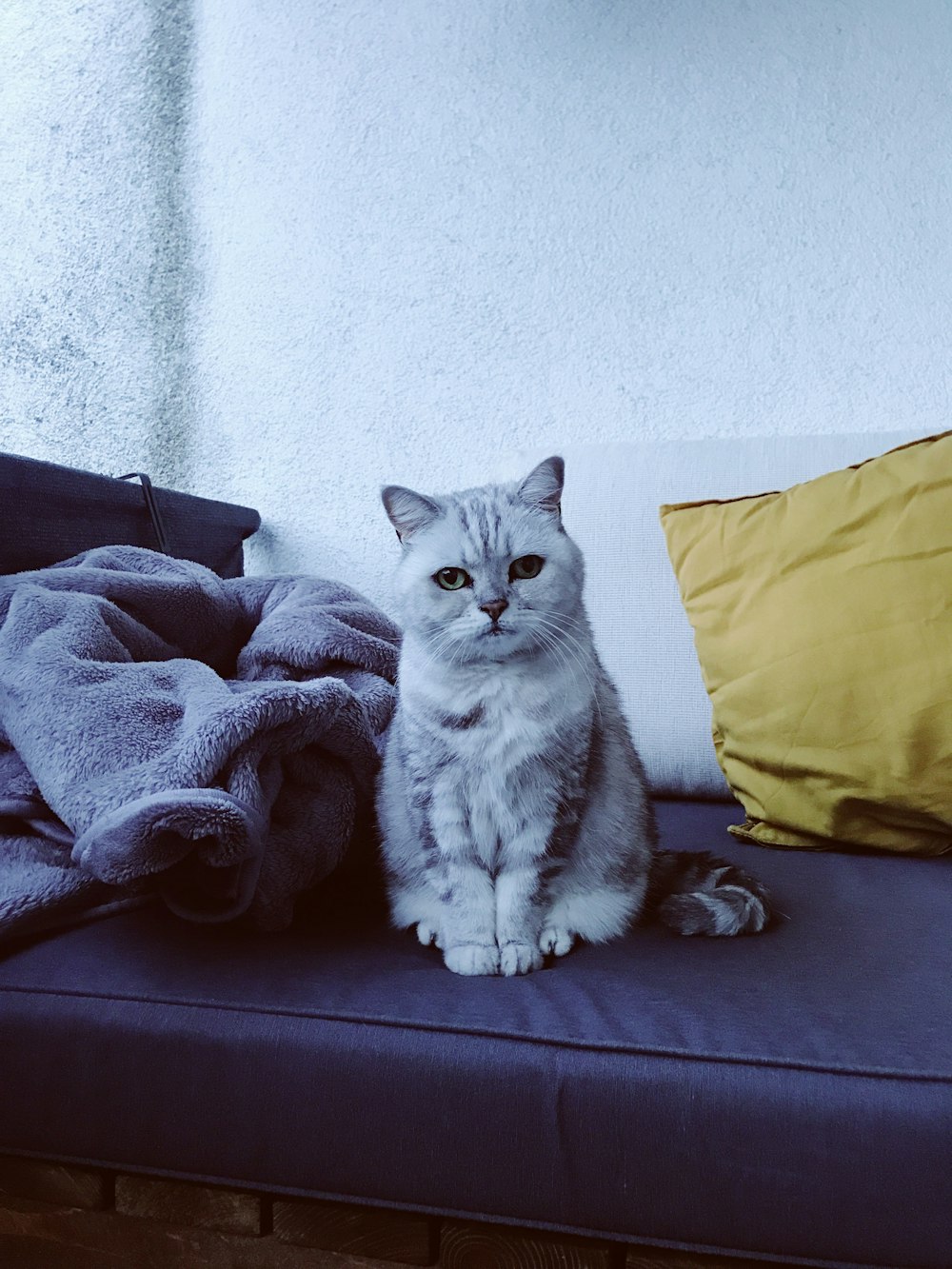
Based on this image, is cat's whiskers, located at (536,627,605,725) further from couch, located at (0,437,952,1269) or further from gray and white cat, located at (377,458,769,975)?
couch, located at (0,437,952,1269)

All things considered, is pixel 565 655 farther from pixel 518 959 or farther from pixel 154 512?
pixel 154 512

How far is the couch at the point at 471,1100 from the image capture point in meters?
0.61

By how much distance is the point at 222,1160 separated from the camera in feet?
2.27

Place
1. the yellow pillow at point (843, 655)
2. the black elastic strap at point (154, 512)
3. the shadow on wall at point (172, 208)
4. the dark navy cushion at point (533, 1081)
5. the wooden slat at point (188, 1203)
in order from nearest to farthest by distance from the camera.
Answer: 1. the dark navy cushion at point (533, 1081)
2. the wooden slat at point (188, 1203)
3. the yellow pillow at point (843, 655)
4. the black elastic strap at point (154, 512)
5. the shadow on wall at point (172, 208)

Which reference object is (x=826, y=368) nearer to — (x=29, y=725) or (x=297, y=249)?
(x=297, y=249)

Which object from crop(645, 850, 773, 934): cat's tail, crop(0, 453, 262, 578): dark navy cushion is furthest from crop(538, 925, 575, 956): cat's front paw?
crop(0, 453, 262, 578): dark navy cushion

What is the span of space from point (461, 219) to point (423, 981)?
1.45 meters

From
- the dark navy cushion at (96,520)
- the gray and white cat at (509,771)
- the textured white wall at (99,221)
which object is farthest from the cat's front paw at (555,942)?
the textured white wall at (99,221)

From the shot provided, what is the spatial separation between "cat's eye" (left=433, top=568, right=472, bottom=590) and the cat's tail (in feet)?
1.27

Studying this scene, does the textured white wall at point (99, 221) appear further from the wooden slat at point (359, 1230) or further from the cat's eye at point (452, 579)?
the wooden slat at point (359, 1230)

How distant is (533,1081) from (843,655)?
667 millimetres

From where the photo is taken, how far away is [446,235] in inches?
64.9

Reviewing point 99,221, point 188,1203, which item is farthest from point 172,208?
point 188,1203

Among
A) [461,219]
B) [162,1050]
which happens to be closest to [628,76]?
[461,219]
